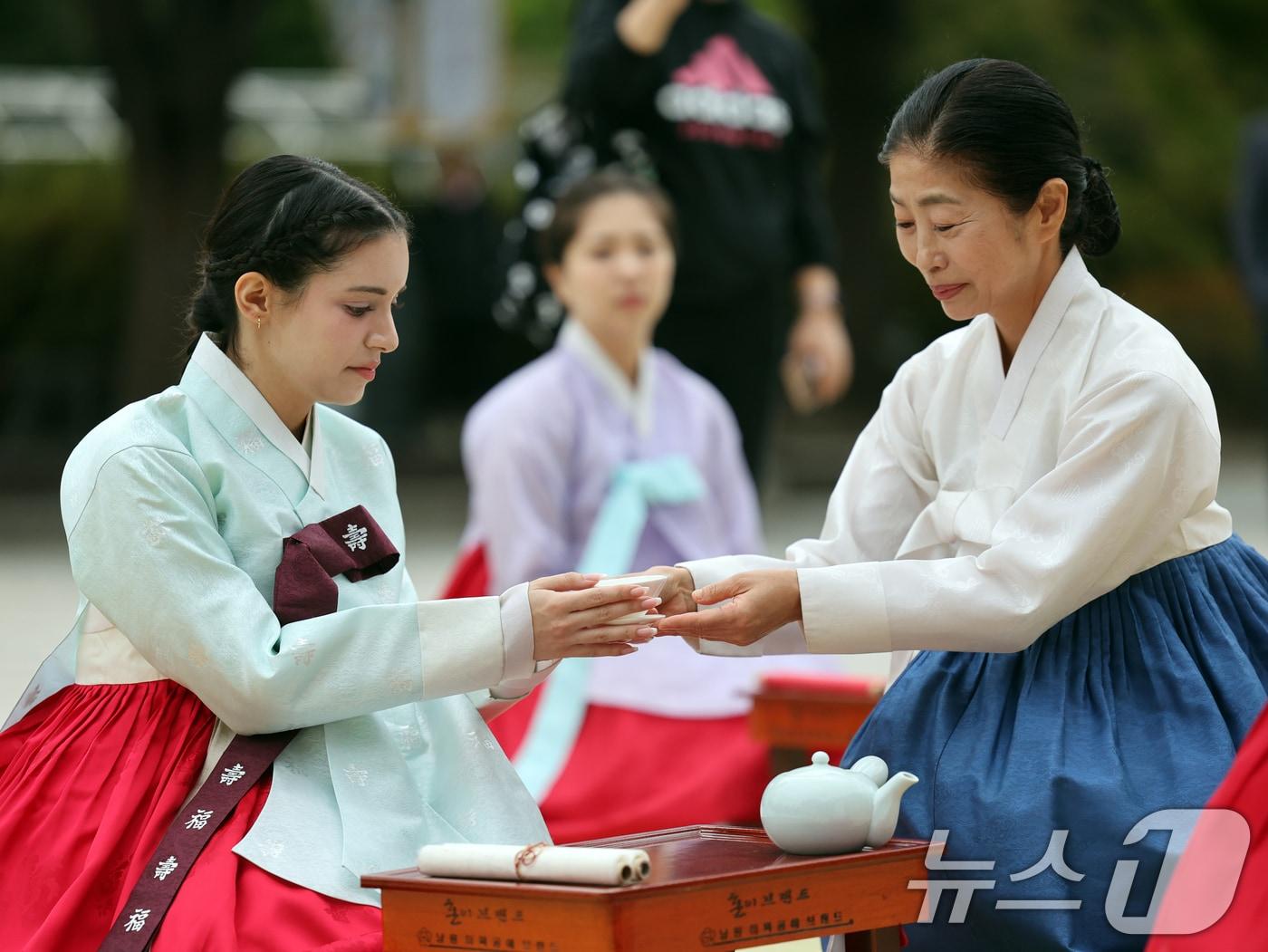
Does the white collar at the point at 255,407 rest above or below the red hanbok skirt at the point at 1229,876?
above

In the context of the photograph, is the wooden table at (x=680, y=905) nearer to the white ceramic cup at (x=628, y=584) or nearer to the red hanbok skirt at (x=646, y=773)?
the white ceramic cup at (x=628, y=584)

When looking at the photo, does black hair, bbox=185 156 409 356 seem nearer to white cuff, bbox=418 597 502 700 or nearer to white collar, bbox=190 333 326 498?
white collar, bbox=190 333 326 498

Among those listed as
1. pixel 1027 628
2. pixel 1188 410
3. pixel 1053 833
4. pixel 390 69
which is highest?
pixel 390 69

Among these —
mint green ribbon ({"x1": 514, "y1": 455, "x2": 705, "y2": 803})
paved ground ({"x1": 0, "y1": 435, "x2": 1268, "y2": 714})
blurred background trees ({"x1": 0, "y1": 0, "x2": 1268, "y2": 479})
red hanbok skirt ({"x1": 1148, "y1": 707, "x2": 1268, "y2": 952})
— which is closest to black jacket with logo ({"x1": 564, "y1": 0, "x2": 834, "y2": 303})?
mint green ribbon ({"x1": 514, "y1": 455, "x2": 705, "y2": 803})

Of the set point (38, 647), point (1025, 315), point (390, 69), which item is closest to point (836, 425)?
point (390, 69)

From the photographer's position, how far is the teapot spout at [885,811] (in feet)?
7.09

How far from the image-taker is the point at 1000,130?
251 centimetres

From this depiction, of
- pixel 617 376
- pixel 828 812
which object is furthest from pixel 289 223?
pixel 617 376

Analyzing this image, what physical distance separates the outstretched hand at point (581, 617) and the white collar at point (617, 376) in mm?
2249

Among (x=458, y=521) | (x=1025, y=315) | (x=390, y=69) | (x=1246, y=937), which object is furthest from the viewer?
(x=390, y=69)

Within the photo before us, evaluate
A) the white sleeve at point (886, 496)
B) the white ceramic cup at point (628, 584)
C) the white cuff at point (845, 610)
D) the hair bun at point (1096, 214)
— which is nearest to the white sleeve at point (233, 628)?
the white ceramic cup at point (628, 584)

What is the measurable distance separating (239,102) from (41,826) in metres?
12.1

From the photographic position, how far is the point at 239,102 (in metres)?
13.8

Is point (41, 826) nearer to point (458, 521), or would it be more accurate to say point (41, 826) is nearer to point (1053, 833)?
point (1053, 833)
